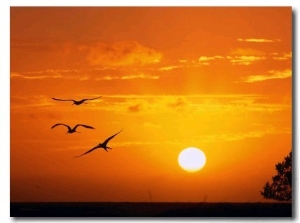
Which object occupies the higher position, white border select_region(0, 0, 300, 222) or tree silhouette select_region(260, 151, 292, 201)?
white border select_region(0, 0, 300, 222)

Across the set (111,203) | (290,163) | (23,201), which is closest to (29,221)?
(23,201)

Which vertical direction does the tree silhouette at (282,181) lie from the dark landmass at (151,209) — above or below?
above

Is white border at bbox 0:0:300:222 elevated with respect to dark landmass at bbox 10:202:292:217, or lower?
elevated

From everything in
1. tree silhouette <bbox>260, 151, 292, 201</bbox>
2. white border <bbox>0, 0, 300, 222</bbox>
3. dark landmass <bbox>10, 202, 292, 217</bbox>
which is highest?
white border <bbox>0, 0, 300, 222</bbox>

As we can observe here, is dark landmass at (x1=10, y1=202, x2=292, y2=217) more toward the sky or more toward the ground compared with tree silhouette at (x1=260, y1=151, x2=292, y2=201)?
more toward the ground
